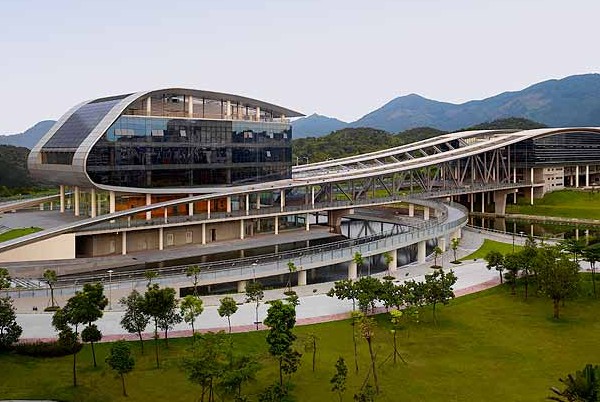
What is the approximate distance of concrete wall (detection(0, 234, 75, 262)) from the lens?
32.0m

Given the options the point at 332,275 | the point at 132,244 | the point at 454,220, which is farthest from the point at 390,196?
the point at 132,244

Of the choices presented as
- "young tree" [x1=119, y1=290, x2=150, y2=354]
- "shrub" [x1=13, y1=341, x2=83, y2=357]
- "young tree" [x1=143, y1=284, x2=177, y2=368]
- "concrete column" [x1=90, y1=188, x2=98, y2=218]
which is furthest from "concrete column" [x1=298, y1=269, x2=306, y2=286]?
"concrete column" [x1=90, y1=188, x2=98, y2=218]

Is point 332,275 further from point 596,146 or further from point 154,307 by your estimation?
point 596,146

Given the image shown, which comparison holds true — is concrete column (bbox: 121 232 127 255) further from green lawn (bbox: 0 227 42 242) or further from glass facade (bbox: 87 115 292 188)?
green lawn (bbox: 0 227 42 242)

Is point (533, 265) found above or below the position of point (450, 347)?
above

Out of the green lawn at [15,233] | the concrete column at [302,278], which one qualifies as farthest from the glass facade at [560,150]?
the green lawn at [15,233]

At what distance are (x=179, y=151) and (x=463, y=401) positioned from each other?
1149 inches

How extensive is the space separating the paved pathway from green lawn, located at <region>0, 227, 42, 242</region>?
10.7m

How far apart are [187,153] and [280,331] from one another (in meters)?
25.7

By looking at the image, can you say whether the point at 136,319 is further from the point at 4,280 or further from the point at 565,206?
the point at 565,206

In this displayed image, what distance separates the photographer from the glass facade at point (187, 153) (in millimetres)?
38000

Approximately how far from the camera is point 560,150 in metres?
74.1

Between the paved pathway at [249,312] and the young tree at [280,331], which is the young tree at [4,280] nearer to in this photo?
the paved pathway at [249,312]

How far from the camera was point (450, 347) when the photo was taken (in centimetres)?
2127
